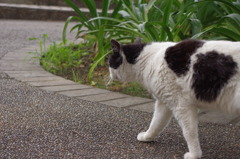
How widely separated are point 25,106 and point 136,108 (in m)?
1.01

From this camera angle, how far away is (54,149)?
1.99 meters

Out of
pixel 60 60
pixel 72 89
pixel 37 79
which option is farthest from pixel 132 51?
pixel 60 60

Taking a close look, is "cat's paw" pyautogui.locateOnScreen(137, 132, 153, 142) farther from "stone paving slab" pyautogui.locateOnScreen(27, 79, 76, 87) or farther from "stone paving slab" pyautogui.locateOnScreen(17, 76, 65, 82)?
"stone paving slab" pyautogui.locateOnScreen(17, 76, 65, 82)

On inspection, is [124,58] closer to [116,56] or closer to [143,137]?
[116,56]

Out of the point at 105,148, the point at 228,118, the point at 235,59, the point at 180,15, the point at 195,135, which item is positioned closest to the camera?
the point at 235,59

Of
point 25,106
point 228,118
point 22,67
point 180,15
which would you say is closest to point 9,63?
point 22,67

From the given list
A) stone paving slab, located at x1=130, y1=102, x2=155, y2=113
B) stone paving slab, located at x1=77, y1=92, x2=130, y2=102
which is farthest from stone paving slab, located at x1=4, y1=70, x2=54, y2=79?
stone paving slab, located at x1=130, y1=102, x2=155, y2=113

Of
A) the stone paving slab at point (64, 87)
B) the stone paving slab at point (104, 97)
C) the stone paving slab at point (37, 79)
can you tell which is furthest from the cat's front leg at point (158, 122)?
the stone paving slab at point (37, 79)

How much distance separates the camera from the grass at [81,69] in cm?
350

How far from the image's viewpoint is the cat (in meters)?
1.75

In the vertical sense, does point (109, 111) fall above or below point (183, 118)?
below

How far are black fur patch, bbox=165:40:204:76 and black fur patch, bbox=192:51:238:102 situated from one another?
0.21 feet

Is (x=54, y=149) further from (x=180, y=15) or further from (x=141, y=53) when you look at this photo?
(x=180, y=15)

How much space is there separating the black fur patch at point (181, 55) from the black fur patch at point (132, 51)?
27 centimetres
